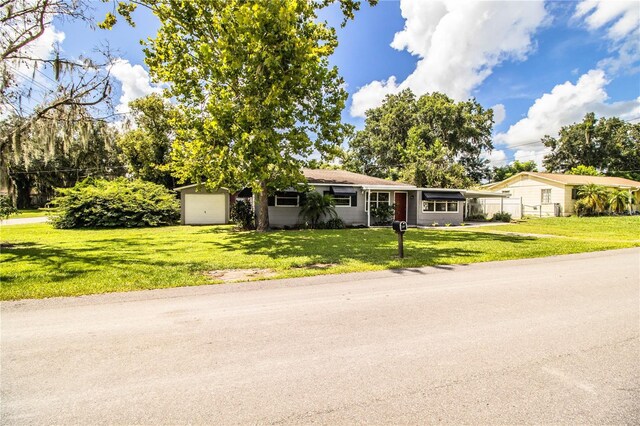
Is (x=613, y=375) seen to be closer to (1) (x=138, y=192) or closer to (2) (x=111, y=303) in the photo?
(2) (x=111, y=303)

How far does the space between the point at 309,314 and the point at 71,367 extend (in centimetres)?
253

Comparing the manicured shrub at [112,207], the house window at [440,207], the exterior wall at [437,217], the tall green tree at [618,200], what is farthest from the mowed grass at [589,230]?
the manicured shrub at [112,207]

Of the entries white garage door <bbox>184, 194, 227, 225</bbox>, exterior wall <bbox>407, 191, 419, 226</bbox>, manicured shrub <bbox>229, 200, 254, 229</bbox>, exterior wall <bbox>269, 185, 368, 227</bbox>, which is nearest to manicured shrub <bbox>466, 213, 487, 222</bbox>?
exterior wall <bbox>407, 191, 419, 226</bbox>

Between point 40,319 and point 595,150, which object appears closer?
point 40,319

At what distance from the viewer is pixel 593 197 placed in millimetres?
26734

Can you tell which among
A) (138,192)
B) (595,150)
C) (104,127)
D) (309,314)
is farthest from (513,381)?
(595,150)

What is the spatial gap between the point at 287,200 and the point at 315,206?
177cm

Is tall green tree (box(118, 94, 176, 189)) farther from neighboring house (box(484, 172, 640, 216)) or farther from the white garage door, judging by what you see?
neighboring house (box(484, 172, 640, 216))

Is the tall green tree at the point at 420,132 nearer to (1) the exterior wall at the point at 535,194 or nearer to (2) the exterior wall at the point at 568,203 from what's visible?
(1) the exterior wall at the point at 535,194

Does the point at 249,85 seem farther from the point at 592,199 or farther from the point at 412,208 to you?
the point at 592,199

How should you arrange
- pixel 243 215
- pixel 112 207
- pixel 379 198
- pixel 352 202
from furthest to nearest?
pixel 379 198
pixel 352 202
pixel 112 207
pixel 243 215

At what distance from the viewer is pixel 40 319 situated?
4.27 meters

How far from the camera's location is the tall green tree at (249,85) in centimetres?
1250

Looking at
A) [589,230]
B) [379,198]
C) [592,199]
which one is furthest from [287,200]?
[592,199]
